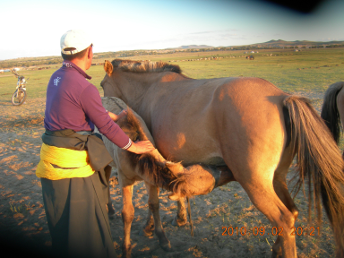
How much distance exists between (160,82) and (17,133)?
7.79m

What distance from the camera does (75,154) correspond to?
201cm

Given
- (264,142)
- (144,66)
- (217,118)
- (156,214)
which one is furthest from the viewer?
(144,66)

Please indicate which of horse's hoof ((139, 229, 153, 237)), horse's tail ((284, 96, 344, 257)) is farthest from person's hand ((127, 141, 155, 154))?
horse's hoof ((139, 229, 153, 237))

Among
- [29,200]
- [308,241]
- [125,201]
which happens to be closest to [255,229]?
[308,241]

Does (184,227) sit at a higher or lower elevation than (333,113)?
lower

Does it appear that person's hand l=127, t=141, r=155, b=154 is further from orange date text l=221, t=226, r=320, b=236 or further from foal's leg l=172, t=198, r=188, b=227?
orange date text l=221, t=226, r=320, b=236

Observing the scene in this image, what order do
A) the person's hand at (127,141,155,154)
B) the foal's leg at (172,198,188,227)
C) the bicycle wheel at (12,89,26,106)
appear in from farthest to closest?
1. the bicycle wheel at (12,89,26,106)
2. the foal's leg at (172,198,188,227)
3. the person's hand at (127,141,155,154)

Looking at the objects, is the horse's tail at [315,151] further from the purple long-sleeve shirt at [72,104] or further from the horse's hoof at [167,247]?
the horse's hoof at [167,247]

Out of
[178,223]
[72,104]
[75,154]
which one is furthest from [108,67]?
[178,223]

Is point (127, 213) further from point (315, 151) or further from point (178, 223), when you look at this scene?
point (315, 151)

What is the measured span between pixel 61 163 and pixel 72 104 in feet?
1.83

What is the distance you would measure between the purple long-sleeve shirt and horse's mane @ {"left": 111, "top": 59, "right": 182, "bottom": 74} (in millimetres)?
1657

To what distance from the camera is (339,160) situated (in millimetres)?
2055

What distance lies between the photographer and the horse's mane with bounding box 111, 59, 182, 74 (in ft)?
11.2
